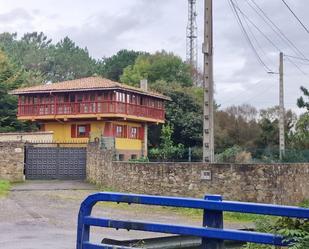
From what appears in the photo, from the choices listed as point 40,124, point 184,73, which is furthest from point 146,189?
point 184,73

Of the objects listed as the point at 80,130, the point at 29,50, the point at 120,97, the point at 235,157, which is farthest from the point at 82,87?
the point at 29,50

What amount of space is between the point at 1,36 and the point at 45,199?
403 feet

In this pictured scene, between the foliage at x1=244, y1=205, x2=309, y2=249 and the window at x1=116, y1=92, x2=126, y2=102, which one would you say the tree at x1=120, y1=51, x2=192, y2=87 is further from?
the foliage at x1=244, y1=205, x2=309, y2=249

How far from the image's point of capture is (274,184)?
21.3m

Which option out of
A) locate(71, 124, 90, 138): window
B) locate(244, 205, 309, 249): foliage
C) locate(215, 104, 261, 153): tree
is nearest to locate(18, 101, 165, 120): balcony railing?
locate(71, 124, 90, 138): window

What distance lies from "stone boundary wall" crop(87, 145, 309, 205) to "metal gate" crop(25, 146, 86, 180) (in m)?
8.43

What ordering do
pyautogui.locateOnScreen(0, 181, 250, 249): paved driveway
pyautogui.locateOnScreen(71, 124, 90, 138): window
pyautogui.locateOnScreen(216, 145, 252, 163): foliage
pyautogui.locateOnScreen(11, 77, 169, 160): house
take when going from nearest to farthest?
pyautogui.locateOnScreen(0, 181, 250, 249): paved driveway, pyautogui.locateOnScreen(216, 145, 252, 163): foliage, pyautogui.locateOnScreen(11, 77, 169, 160): house, pyautogui.locateOnScreen(71, 124, 90, 138): window

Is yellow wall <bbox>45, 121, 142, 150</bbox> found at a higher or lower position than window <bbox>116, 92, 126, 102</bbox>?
lower

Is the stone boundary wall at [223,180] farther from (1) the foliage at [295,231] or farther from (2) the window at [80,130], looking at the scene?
(2) the window at [80,130]

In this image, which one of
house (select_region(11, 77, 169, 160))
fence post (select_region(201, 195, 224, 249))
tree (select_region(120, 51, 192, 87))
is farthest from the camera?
tree (select_region(120, 51, 192, 87))

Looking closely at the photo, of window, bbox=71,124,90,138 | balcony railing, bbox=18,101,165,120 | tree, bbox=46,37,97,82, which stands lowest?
window, bbox=71,124,90,138

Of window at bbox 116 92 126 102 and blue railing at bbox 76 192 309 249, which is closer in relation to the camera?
blue railing at bbox 76 192 309 249

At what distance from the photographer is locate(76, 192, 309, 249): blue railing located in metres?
4.15

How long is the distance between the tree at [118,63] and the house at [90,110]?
27288 mm
